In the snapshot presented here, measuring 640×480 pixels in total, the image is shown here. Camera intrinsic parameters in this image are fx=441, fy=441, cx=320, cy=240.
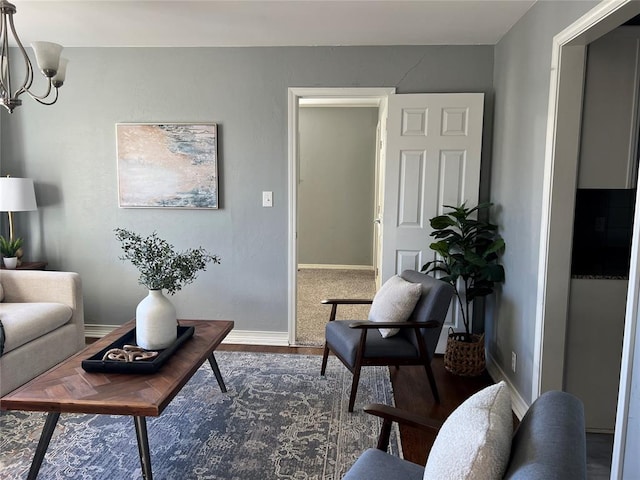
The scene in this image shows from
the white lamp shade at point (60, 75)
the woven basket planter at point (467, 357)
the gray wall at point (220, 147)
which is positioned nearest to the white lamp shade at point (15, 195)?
the gray wall at point (220, 147)

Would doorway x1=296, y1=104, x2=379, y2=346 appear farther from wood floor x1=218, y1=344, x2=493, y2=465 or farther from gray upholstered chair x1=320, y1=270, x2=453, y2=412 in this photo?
gray upholstered chair x1=320, y1=270, x2=453, y2=412

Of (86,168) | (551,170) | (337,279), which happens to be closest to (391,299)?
(551,170)

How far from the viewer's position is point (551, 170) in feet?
7.33

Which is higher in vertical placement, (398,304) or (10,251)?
(10,251)

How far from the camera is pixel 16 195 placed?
130 inches

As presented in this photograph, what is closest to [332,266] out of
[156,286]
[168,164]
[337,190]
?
[337,190]

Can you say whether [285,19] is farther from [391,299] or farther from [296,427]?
[296,427]

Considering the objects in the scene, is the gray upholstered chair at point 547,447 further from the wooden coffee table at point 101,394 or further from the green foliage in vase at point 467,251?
the green foliage in vase at point 467,251

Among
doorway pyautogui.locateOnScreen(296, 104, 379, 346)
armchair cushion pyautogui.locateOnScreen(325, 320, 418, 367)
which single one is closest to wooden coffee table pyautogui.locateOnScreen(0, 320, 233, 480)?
armchair cushion pyautogui.locateOnScreen(325, 320, 418, 367)

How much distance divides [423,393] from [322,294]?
8.54 ft

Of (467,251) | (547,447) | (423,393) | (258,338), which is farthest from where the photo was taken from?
(258,338)

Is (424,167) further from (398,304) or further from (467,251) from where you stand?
(398,304)

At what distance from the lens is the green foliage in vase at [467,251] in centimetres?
301

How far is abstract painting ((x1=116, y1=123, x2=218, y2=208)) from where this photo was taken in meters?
3.49
